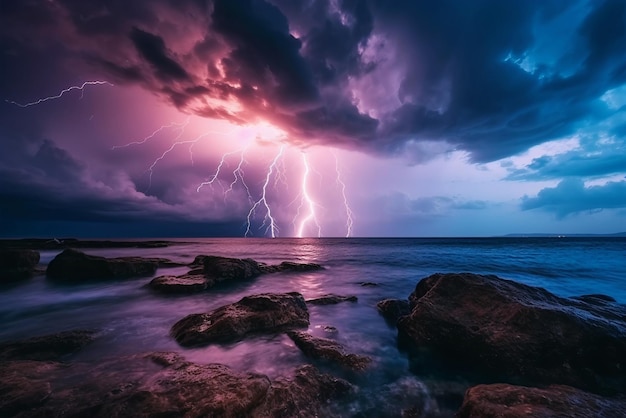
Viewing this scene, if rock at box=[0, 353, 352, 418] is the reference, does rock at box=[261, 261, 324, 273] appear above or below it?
below

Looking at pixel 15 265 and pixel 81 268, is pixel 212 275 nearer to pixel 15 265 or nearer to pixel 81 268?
pixel 81 268

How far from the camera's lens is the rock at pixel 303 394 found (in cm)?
354

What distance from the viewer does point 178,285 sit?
37.1 ft

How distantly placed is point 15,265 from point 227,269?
1190 cm

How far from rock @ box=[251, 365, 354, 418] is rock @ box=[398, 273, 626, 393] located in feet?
8.80

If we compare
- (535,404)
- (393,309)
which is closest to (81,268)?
(393,309)

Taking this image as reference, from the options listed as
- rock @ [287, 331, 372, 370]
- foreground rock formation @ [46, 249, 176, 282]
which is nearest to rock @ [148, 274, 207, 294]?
foreground rock formation @ [46, 249, 176, 282]

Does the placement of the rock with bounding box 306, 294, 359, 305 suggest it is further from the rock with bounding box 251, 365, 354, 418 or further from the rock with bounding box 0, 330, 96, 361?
the rock with bounding box 0, 330, 96, 361

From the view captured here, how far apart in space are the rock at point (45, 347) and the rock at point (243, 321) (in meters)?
1.85

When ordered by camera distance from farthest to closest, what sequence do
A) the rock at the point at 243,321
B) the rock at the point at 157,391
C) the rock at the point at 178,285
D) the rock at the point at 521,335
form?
the rock at the point at 178,285
the rock at the point at 243,321
the rock at the point at 521,335
the rock at the point at 157,391

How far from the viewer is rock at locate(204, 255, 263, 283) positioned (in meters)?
13.5

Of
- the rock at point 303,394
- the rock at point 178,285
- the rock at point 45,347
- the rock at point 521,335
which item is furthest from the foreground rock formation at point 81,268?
the rock at point 521,335

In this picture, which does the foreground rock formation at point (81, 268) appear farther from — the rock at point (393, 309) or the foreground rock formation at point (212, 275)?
the rock at point (393, 309)

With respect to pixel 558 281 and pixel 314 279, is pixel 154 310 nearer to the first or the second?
pixel 314 279
